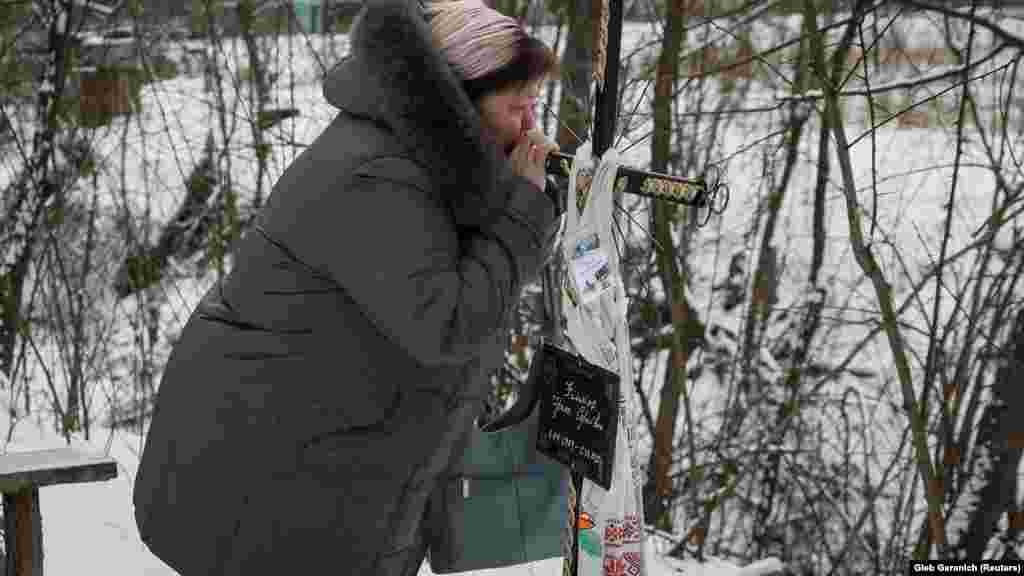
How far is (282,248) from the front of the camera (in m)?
1.83

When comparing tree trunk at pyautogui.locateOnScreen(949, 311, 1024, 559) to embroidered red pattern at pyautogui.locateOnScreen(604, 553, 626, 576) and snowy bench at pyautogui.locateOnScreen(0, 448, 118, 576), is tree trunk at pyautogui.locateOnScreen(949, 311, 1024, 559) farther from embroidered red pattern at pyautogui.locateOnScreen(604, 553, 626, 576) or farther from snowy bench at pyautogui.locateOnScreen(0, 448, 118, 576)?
snowy bench at pyautogui.locateOnScreen(0, 448, 118, 576)

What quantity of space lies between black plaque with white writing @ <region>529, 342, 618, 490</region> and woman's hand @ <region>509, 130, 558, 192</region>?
30 centimetres

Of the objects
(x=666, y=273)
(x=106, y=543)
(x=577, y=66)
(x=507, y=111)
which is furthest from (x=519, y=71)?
(x=577, y=66)

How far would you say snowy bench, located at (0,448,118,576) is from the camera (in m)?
2.42

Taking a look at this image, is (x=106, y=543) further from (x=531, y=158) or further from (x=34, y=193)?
(x=34, y=193)

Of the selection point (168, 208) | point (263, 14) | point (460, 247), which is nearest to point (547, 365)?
point (460, 247)

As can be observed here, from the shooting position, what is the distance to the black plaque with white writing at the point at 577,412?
1.90 m

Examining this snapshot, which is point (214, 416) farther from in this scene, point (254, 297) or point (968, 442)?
point (968, 442)

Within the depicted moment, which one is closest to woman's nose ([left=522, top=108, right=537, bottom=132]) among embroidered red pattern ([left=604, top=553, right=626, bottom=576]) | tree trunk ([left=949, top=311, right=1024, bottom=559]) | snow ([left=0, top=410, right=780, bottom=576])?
embroidered red pattern ([left=604, top=553, right=626, bottom=576])

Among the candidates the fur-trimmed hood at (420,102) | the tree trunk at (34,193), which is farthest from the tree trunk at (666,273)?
the tree trunk at (34,193)

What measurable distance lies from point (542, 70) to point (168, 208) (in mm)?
7333

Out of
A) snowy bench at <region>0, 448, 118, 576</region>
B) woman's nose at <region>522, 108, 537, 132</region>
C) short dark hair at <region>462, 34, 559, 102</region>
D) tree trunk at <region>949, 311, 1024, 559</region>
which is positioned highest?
short dark hair at <region>462, 34, 559, 102</region>

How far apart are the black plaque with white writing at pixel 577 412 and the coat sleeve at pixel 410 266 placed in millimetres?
201

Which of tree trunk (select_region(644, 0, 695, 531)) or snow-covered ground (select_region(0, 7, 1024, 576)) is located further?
tree trunk (select_region(644, 0, 695, 531))
